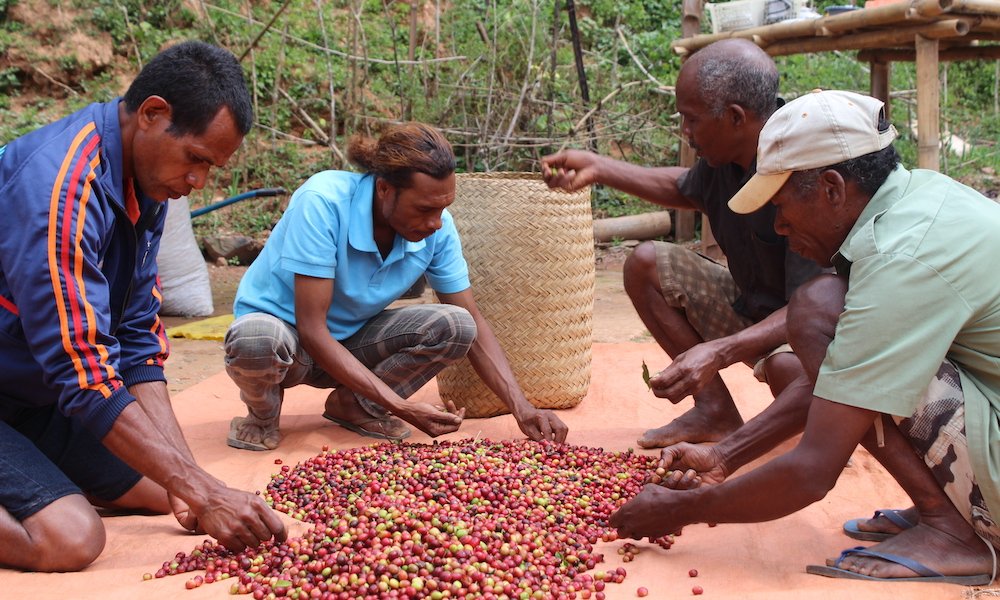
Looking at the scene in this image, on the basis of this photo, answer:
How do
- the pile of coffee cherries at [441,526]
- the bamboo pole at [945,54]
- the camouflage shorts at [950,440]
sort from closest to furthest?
the camouflage shorts at [950,440] < the pile of coffee cherries at [441,526] < the bamboo pole at [945,54]

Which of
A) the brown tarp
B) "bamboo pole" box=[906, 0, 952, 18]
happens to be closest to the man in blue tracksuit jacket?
the brown tarp

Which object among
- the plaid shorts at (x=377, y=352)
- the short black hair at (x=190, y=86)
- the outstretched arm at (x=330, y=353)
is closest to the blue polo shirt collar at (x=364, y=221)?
the outstretched arm at (x=330, y=353)

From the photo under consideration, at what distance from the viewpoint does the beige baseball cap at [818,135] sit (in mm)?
2062

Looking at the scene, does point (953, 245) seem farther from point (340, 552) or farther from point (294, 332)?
point (294, 332)

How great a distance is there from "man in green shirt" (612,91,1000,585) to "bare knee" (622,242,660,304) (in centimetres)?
112

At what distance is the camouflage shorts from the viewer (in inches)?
79.7

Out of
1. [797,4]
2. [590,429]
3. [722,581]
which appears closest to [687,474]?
[722,581]

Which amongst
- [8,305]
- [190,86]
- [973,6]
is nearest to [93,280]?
[8,305]

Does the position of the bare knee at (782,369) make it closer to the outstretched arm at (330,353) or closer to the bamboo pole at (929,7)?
the outstretched arm at (330,353)

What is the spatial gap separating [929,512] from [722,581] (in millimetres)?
496

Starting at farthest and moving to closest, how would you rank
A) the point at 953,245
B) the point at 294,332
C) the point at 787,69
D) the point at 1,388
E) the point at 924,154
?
the point at 787,69 → the point at 924,154 → the point at 294,332 → the point at 1,388 → the point at 953,245

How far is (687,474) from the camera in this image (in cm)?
250

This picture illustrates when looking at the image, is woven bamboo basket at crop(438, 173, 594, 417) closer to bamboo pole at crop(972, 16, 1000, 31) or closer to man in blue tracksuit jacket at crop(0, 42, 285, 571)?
man in blue tracksuit jacket at crop(0, 42, 285, 571)

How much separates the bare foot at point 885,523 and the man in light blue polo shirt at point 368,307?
1092 millimetres
